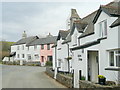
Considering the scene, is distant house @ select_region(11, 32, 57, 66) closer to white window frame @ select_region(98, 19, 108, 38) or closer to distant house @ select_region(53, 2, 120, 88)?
distant house @ select_region(53, 2, 120, 88)

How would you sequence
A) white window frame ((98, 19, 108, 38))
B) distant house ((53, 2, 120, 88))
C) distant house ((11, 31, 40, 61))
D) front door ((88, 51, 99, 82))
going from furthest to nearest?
distant house ((11, 31, 40, 61)), front door ((88, 51, 99, 82)), white window frame ((98, 19, 108, 38)), distant house ((53, 2, 120, 88))

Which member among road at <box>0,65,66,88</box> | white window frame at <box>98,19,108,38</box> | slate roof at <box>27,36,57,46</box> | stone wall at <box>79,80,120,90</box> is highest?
slate roof at <box>27,36,57,46</box>

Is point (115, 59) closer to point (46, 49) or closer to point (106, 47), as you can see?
point (106, 47)

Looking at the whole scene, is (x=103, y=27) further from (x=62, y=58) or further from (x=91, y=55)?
(x=62, y=58)

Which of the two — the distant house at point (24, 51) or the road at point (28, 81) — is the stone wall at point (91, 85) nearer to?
the road at point (28, 81)

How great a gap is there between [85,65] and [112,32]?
4.19m

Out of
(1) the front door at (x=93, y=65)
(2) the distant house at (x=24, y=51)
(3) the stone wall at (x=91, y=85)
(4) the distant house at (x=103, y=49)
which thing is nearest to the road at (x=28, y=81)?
→ (4) the distant house at (x=103, y=49)

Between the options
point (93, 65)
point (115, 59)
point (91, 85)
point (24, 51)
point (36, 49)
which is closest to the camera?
point (91, 85)

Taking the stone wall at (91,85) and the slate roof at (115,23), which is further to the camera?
the slate roof at (115,23)

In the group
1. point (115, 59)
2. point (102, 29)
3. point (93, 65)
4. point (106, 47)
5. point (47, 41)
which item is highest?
point (47, 41)

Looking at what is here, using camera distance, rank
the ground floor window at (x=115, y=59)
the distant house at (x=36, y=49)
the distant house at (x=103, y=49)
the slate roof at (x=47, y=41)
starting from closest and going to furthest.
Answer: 1. the ground floor window at (x=115, y=59)
2. the distant house at (x=103, y=49)
3. the slate roof at (x=47, y=41)
4. the distant house at (x=36, y=49)

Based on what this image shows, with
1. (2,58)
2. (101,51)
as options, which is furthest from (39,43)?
(101,51)

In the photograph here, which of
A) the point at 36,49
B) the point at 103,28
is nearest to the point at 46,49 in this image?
the point at 36,49

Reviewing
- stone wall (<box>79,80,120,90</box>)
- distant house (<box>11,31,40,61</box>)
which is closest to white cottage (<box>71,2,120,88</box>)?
stone wall (<box>79,80,120,90</box>)
